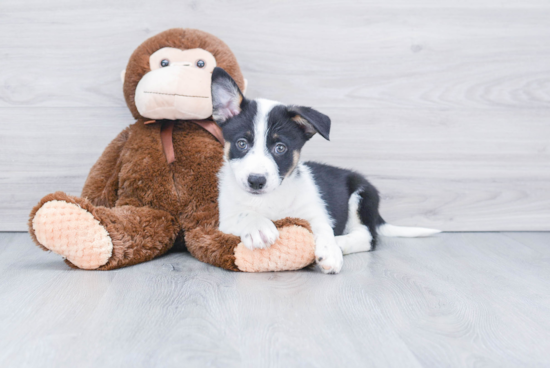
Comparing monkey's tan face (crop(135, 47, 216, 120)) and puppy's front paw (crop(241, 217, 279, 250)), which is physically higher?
monkey's tan face (crop(135, 47, 216, 120))

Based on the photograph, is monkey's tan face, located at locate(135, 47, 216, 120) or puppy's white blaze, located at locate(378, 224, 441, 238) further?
puppy's white blaze, located at locate(378, 224, 441, 238)

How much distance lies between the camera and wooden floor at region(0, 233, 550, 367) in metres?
1.11

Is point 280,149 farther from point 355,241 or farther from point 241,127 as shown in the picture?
point 355,241

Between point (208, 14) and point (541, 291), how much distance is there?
2.06m

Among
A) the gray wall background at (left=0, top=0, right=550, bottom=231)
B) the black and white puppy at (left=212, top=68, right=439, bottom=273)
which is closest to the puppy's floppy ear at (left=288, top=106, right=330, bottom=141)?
the black and white puppy at (left=212, top=68, right=439, bottom=273)

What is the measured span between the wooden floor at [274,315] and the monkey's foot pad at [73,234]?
0.07 meters

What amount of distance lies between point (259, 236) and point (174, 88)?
784 millimetres

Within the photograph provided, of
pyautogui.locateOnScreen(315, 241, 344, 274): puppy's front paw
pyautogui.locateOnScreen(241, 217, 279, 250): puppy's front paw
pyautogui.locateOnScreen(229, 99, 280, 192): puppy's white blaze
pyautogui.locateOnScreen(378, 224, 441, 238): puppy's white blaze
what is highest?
pyautogui.locateOnScreen(229, 99, 280, 192): puppy's white blaze

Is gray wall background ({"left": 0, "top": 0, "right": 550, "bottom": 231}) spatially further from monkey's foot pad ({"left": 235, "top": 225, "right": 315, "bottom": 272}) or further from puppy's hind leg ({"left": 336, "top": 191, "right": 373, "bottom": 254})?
monkey's foot pad ({"left": 235, "top": 225, "right": 315, "bottom": 272})

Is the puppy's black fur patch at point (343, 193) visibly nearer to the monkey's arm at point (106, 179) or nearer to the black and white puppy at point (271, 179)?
the black and white puppy at point (271, 179)

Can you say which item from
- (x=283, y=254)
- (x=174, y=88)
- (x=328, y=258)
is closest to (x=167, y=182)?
(x=174, y=88)

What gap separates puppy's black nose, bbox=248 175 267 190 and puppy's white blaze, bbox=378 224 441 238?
1.08 m

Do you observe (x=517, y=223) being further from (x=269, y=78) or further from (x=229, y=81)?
(x=229, y=81)

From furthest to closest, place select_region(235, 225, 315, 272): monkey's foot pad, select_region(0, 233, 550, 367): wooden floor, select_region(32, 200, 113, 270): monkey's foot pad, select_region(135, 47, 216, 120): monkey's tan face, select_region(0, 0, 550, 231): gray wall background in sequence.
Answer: select_region(0, 0, 550, 231): gray wall background → select_region(135, 47, 216, 120): monkey's tan face → select_region(235, 225, 315, 272): monkey's foot pad → select_region(32, 200, 113, 270): monkey's foot pad → select_region(0, 233, 550, 367): wooden floor
